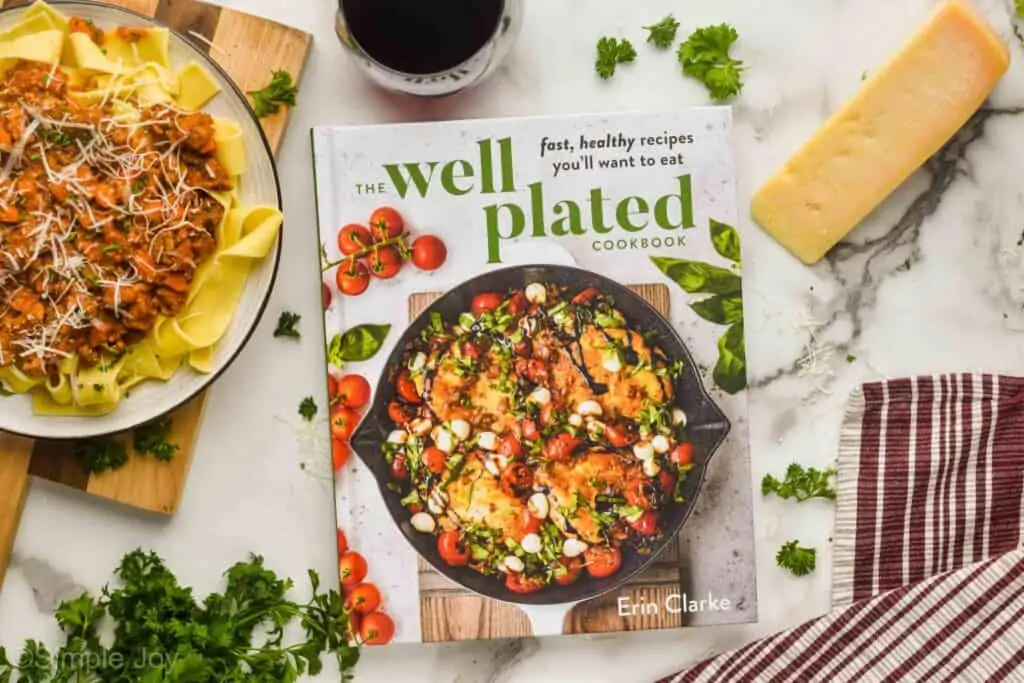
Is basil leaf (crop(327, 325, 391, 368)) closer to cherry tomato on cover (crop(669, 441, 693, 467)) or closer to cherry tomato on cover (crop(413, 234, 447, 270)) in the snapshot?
cherry tomato on cover (crop(413, 234, 447, 270))

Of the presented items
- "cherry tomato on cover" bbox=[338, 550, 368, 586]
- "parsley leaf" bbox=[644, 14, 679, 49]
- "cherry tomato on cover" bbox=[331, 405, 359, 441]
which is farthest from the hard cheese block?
"cherry tomato on cover" bbox=[338, 550, 368, 586]

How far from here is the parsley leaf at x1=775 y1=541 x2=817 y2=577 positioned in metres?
2.04

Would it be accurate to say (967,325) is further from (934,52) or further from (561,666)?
(561,666)

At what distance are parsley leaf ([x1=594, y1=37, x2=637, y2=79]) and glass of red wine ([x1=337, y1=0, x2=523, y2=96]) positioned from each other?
0.74 feet

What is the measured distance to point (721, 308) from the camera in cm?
201

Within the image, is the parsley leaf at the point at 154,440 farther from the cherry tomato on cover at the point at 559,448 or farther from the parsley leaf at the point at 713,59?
the parsley leaf at the point at 713,59

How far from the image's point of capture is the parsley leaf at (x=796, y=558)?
6.70 ft

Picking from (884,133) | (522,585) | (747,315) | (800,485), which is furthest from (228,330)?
(884,133)

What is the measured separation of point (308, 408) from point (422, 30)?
65cm

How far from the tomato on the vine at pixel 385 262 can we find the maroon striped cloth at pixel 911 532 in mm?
817

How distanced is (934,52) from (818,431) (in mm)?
657

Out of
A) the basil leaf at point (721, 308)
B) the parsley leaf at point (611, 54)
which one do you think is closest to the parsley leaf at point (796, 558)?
the basil leaf at point (721, 308)

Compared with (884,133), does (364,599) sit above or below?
below

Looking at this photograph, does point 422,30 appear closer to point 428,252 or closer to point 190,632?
point 428,252
